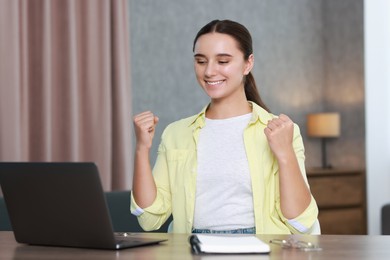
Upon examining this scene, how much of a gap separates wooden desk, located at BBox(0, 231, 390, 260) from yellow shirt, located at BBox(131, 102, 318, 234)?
1.01ft

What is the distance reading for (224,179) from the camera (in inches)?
108

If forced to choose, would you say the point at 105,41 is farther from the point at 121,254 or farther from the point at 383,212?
the point at 121,254

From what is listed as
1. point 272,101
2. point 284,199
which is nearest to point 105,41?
point 272,101

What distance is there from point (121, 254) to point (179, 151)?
32.5 inches

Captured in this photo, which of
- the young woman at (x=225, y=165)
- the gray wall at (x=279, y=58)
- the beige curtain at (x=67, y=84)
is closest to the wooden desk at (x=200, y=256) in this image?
the young woman at (x=225, y=165)

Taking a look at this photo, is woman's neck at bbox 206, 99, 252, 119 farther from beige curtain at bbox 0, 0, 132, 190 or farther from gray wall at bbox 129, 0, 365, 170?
gray wall at bbox 129, 0, 365, 170

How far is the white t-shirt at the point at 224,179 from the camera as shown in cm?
270

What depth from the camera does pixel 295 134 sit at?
2773 mm

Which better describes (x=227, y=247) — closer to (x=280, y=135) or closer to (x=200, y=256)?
(x=200, y=256)

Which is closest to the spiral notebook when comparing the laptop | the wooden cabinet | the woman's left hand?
the laptop

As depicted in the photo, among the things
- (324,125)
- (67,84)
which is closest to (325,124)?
(324,125)

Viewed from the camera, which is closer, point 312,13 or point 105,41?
point 105,41

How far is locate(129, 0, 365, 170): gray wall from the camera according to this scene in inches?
245

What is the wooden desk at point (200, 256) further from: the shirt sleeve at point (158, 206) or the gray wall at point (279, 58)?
the gray wall at point (279, 58)
